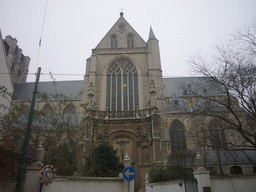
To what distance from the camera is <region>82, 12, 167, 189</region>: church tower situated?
60.8 ft

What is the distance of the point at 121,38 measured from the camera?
24938mm

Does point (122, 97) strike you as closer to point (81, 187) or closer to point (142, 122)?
point (142, 122)

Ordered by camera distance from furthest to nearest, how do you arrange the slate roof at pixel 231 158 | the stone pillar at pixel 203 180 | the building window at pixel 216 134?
the slate roof at pixel 231 158 < the building window at pixel 216 134 < the stone pillar at pixel 203 180

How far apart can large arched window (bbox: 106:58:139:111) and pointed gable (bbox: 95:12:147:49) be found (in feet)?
8.15

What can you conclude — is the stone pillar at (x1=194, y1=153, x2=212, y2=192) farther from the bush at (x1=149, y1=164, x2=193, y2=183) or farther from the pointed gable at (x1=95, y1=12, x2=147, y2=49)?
the pointed gable at (x1=95, y1=12, x2=147, y2=49)

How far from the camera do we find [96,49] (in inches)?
951

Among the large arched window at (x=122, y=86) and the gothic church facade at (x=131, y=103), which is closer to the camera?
the gothic church facade at (x=131, y=103)

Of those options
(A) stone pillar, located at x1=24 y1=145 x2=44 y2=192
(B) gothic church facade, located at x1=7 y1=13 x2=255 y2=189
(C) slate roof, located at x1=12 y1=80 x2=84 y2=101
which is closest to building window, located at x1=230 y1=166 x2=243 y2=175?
(B) gothic church facade, located at x1=7 y1=13 x2=255 y2=189

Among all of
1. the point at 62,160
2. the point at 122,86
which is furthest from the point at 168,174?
the point at 122,86

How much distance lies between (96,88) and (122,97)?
9.93ft

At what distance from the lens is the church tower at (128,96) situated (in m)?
18.5

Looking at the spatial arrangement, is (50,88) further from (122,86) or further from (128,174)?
(128,174)

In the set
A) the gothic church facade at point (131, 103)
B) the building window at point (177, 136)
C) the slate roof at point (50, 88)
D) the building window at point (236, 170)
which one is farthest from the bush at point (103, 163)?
the slate roof at point (50, 88)

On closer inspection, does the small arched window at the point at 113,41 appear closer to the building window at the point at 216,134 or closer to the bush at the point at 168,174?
the building window at the point at 216,134
